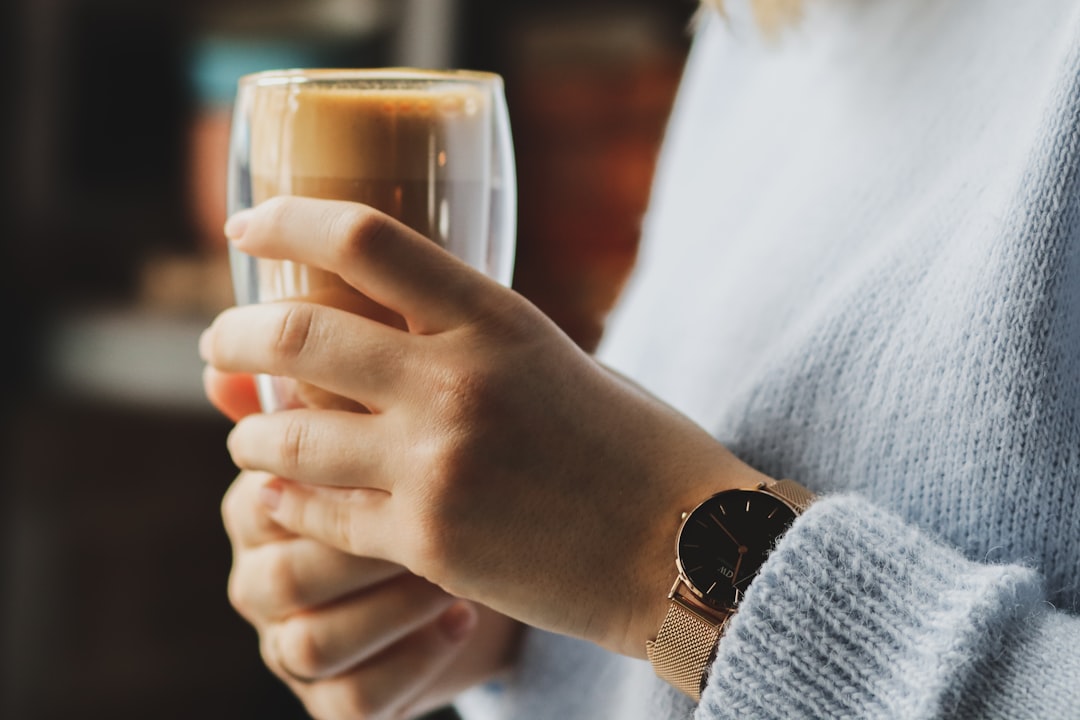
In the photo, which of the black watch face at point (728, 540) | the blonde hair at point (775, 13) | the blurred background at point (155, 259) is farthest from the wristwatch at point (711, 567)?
the blurred background at point (155, 259)

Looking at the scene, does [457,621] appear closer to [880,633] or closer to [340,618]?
[340,618]

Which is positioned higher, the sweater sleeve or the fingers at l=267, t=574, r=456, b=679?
the sweater sleeve

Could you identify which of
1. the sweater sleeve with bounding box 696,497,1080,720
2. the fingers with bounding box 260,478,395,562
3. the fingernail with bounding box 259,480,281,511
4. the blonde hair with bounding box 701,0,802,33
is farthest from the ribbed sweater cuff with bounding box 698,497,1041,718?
the blonde hair with bounding box 701,0,802,33

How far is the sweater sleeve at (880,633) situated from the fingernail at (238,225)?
1.00 ft

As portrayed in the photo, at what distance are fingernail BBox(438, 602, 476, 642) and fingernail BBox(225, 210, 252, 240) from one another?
10.6 inches

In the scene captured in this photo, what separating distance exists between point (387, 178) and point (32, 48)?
1.80m

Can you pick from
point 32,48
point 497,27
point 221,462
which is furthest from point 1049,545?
point 32,48

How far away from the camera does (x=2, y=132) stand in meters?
2.04

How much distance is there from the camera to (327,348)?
1.58 ft

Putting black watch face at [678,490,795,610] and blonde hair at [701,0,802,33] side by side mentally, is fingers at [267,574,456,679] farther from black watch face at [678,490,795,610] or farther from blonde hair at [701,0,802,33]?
blonde hair at [701,0,802,33]

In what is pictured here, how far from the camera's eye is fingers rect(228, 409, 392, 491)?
1.59 feet

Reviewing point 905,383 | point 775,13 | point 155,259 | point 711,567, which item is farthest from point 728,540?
point 155,259

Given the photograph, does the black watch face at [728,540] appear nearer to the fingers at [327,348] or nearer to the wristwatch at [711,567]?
the wristwatch at [711,567]

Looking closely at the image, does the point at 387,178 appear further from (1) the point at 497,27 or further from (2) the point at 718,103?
(1) the point at 497,27
